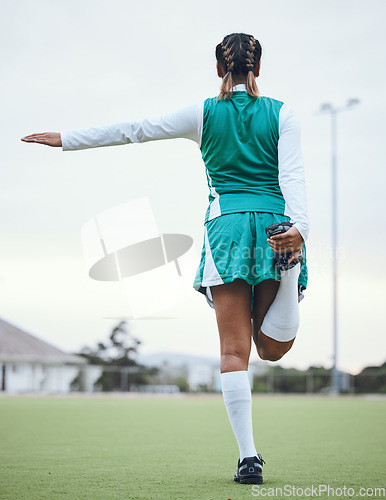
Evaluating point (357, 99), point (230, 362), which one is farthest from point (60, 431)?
point (357, 99)

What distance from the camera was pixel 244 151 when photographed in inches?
125

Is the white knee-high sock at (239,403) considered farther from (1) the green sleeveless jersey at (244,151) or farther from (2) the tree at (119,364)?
(2) the tree at (119,364)

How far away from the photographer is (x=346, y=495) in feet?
9.14

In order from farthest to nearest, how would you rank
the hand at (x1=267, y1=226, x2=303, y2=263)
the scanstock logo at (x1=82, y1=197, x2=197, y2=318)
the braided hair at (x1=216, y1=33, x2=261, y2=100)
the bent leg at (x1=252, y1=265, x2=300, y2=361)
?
the scanstock logo at (x1=82, y1=197, x2=197, y2=318) → the braided hair at (x1=216, y1=33, x2=261, y2=100) → the bent leg at (x1=252, y1=265, x2=300, y2=361) → the hand at (x1=267, y1=226, x2=303, y2=263)

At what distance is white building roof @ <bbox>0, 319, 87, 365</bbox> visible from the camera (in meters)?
40.9

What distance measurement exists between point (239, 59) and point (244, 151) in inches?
19.1

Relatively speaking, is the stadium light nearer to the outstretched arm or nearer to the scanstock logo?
the scanstock logo

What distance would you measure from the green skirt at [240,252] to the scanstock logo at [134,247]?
18.5 feet

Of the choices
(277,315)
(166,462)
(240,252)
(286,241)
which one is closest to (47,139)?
(240,252)

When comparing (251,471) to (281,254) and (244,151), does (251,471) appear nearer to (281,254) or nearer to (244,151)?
(281,254)

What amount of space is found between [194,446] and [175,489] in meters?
2.57

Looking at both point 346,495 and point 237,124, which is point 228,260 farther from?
point 346,495

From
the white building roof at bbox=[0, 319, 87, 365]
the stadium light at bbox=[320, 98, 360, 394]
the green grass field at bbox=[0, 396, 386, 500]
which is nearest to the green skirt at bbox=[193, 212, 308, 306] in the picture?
the green grass field at bbox=[0, 396, 386, 500]

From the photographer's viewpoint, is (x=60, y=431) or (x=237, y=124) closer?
(x=237, y=124)
